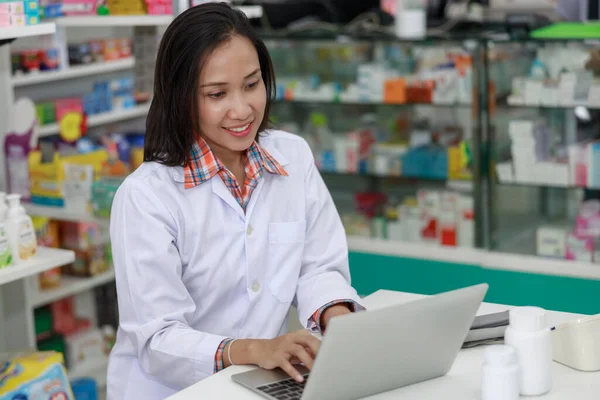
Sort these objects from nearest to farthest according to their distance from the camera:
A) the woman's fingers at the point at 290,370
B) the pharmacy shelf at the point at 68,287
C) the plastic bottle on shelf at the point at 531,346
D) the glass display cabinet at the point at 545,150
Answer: the plastic bottle on shelf at the point at 531,346
the woman's fingers at the point at 290,370
the pharmacy shelf at the point at 68,287
the glass display cabinet at the point at 545,150

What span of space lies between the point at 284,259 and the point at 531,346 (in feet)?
2.66

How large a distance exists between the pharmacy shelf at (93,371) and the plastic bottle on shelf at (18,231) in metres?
1.45

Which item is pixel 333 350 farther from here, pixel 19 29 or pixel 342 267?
pixel 19 29

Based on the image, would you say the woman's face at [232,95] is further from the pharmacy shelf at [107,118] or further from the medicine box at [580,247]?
the medicine box at [580,247]

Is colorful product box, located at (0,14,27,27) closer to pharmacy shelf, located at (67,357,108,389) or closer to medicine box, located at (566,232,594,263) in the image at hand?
pharmacy shelf, located at (67,357,108,389)

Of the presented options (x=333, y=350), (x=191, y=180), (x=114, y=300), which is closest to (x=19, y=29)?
(x=191, y=180)

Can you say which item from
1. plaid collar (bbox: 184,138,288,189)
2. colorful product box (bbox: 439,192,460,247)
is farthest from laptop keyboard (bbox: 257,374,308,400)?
colorful product box (bbox: 439,192,460,247)

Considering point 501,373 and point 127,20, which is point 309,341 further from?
point 127,20

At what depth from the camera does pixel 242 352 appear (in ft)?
6.37

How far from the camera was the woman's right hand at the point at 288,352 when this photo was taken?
1.82 m

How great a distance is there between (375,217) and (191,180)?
8.72 ft

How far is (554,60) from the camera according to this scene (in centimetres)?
411

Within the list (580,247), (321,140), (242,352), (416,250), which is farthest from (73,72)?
(242,352)

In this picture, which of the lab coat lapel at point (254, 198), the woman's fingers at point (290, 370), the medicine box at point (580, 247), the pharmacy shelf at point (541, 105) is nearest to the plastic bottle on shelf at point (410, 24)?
the pharmacy shelf at point (541, 105)
